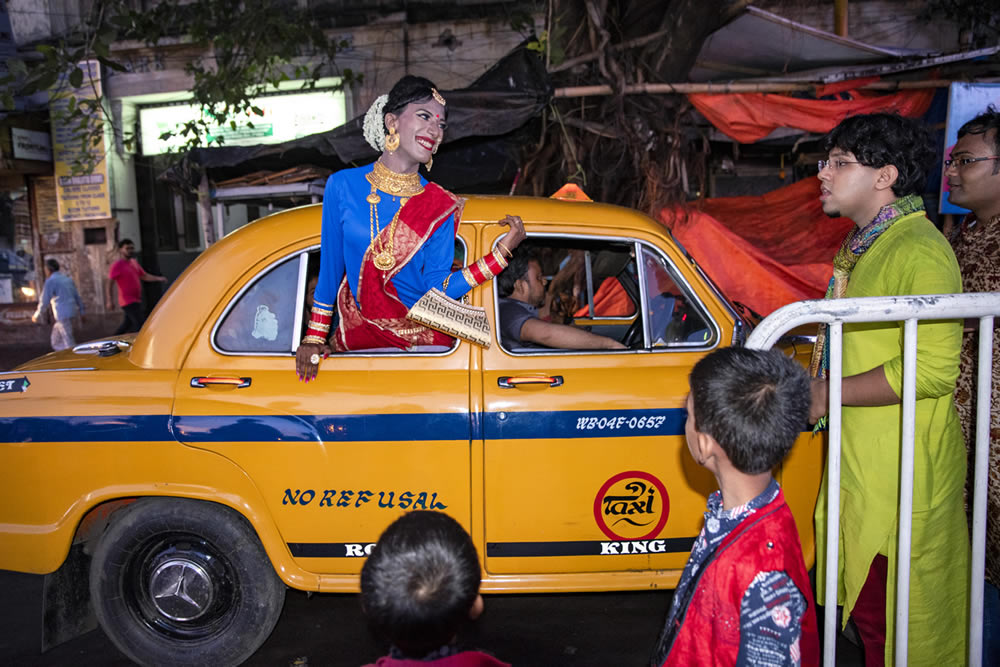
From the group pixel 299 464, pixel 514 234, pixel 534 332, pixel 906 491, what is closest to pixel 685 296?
pixel 534 332

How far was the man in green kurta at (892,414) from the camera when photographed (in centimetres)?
207

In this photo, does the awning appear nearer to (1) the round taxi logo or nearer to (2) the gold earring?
(2) the gold earring

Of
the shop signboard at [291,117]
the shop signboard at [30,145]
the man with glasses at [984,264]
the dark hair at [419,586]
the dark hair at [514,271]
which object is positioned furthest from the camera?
the shop signboard at [30,145]

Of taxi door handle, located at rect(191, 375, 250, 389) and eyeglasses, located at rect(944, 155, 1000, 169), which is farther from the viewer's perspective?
taxi door handle, located at rect(191, 375, 250, 389)

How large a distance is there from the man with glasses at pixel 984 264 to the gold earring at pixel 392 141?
215cm

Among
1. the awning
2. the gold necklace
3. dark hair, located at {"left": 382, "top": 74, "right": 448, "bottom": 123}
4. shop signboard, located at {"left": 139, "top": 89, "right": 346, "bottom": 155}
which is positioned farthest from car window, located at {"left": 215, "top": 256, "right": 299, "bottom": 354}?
shop signboard, located at {"left": 139, "top": 89, "right": 346, "bottom": 155}

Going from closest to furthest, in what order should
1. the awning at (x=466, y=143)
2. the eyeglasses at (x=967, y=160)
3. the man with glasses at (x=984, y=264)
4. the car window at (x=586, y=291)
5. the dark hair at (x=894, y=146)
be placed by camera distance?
the dark hair at (x=894, y=146), the man with glasses at (x=984, y=264), the eyeglasses at (x=967, y=160), the car window at (x=586, y=291), the awning at (x=466, y=143)

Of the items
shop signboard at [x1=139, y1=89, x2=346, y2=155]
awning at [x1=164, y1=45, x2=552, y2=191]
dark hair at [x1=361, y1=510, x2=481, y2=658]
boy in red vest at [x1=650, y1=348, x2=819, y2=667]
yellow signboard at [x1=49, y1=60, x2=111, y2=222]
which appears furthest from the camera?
yellow signboard at [x1=49, y1=60, x2=111, y2=222]

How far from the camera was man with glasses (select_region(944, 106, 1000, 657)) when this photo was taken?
97.5 inches

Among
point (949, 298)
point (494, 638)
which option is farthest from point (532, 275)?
point (949, 298)

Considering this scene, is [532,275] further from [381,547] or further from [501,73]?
[501,73]

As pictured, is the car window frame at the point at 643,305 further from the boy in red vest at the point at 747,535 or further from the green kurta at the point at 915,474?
the boy in red vest at the point at 747,535

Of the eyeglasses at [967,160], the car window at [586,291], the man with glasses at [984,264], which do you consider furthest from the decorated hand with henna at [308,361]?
the eyeglasses at [967,160]

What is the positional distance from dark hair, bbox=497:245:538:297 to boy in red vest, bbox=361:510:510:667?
91.7 inches
